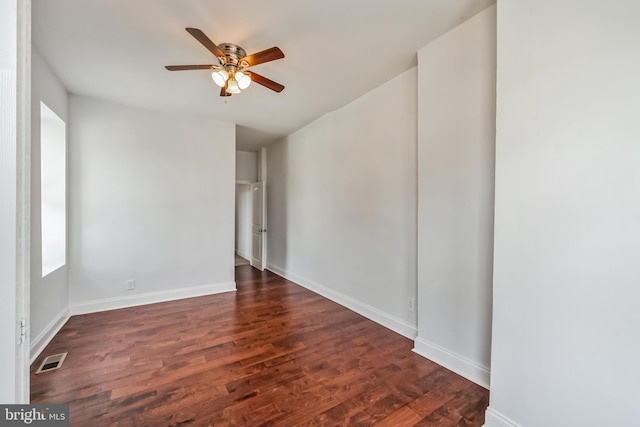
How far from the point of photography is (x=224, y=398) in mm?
1872

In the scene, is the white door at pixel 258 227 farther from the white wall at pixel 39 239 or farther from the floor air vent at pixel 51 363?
the floor air vent at pixel 51 363

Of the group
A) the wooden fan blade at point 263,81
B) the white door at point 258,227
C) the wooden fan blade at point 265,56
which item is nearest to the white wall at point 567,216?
the wooden fan blade at point 265,56

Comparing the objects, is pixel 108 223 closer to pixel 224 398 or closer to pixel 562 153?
pixel 224 398

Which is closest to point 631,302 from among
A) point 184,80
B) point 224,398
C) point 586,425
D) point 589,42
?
point 586,425

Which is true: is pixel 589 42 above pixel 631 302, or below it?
above

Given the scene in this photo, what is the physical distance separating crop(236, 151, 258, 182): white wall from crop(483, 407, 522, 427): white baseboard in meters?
5.82

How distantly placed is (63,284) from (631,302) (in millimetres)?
4940

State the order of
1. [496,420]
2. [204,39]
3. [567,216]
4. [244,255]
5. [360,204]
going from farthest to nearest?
[244,255] < [360,204] < [204,39] < [496,420] < [567,216]

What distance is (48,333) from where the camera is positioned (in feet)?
8.80

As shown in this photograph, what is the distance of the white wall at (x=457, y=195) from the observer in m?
1.99

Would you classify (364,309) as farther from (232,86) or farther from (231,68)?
(231,68)

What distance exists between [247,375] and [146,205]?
2876 millimetres

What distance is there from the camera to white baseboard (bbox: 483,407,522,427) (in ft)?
5.06

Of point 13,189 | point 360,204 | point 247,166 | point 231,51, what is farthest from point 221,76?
point 247,166
